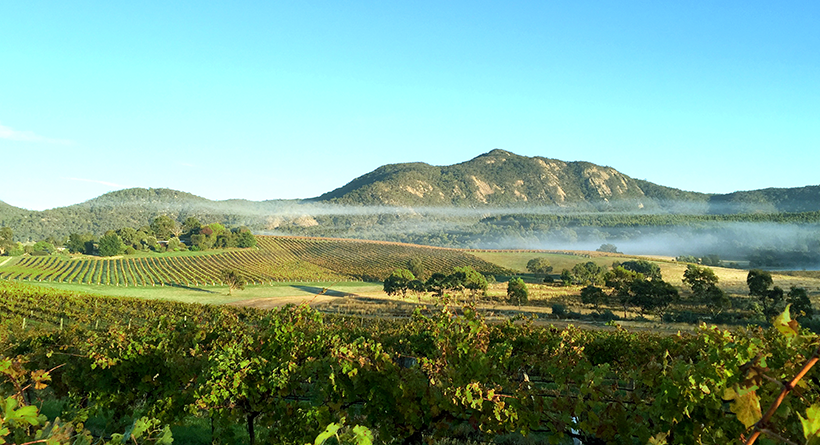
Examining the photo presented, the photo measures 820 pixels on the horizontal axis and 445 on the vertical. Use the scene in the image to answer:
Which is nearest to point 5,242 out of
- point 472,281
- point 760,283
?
point 472,281

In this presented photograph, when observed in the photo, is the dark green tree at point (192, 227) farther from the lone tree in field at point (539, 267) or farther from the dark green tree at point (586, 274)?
the dark green tree at point (586, 274)

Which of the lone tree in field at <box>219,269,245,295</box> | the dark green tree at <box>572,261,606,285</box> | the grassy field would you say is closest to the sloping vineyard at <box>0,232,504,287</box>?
the grassy field

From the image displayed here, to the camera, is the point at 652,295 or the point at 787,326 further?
the point at 652,295

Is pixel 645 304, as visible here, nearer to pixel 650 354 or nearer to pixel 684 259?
pixel 650 354

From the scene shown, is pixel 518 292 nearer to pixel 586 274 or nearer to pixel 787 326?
pixel 586 274

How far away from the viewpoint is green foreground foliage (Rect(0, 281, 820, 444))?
4391 mm

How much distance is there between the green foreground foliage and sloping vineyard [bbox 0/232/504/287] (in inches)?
3628

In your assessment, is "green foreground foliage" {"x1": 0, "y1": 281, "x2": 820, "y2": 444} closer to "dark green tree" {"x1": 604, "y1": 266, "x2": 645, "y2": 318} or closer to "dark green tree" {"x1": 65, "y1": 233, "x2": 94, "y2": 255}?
"dark green tree" {"x1": 604, "y1": 266, "x2": 645, "y2": 318}

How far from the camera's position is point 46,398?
17.9 metres

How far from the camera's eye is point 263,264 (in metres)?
124

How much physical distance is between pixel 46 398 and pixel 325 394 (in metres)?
16.1

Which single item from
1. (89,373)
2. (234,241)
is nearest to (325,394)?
(89,373)

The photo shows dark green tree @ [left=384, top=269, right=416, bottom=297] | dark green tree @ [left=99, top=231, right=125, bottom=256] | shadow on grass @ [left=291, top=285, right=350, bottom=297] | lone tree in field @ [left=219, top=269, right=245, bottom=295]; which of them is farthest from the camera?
dark green tree @ [left=99, top=231, right=125, bottom=256]

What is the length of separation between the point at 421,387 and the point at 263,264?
123m
